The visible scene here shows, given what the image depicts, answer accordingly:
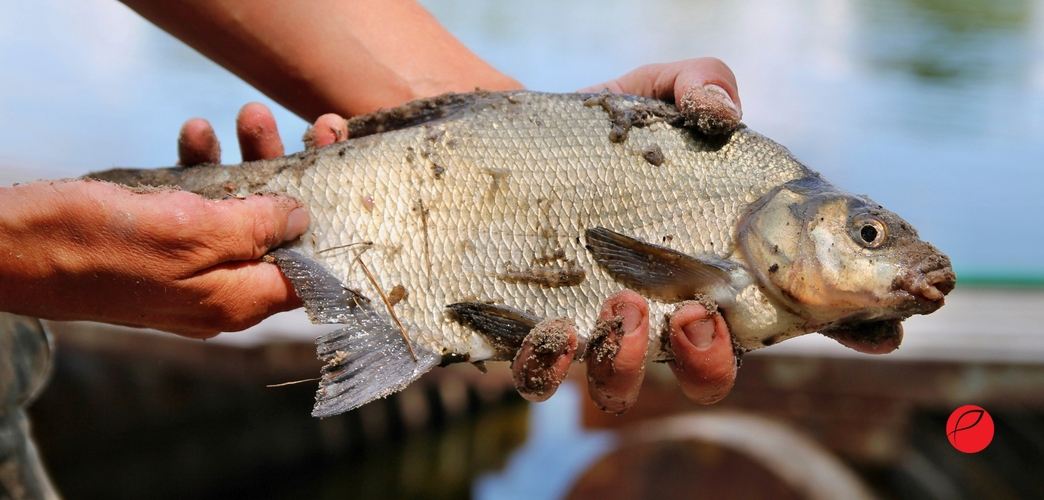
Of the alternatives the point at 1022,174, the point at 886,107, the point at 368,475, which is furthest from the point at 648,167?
the point at 886,107

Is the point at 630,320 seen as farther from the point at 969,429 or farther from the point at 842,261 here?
the point at 969,429

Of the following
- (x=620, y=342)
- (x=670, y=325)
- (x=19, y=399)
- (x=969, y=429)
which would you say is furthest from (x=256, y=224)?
(x=969, y=429)

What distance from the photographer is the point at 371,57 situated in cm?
289

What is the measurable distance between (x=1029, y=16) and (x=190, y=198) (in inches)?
606

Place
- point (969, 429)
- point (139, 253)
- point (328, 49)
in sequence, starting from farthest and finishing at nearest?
1. point (969, 429)
2. point (328, 49)
3. point (139, 253)

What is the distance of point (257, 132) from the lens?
2.63 meters

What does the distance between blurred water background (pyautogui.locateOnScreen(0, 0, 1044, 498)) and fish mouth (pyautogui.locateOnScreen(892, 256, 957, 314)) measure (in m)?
2.37

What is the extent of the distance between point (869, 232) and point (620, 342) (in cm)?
59

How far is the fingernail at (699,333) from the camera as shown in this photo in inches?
84.1

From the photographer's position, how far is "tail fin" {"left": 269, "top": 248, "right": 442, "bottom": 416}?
2.15m

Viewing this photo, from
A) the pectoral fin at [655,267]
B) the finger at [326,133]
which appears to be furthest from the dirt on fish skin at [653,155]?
the finger at [326,133]

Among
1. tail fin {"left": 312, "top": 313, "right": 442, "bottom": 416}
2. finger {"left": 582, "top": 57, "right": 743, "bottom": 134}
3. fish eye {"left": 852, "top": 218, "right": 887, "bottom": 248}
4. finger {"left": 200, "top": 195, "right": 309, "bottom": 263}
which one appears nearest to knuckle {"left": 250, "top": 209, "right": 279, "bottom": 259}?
finger {"left": 200, "top": 195, "right": 309, "bottom": 263}

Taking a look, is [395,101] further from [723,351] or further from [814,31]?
[814,31]

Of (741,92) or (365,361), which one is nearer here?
(365,361)
